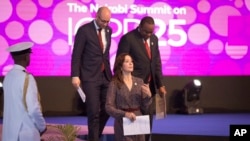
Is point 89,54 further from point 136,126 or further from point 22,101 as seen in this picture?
point 22,101

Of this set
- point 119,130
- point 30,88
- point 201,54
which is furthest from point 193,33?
point 30,88

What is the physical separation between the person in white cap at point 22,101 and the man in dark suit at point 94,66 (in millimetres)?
1969

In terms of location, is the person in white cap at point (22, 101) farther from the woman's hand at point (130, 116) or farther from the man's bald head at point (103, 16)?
the man's bald head at point (103, 16)

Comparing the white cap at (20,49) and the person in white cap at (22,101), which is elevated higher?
the white cap at (20,49)

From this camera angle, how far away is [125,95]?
5.55m

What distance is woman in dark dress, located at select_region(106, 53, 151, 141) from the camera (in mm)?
5551

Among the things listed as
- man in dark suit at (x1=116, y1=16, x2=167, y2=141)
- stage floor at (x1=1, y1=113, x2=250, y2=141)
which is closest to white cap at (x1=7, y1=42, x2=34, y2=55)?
man in dark suit at (x1=116, y1=16, x2=167, y2=141)

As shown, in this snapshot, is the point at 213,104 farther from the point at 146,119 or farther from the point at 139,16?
the point at 146,119

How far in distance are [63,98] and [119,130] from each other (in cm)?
491

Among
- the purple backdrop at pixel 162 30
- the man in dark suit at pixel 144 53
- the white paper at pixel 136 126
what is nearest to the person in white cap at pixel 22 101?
the white paper at pixel 136 126

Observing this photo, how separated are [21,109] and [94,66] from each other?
7.32 feet

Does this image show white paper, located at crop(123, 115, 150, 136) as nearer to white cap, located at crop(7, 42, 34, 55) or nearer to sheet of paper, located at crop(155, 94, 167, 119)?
sheet of paper, located at crop(155, 94, 167, 119)

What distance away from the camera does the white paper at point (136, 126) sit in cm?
538

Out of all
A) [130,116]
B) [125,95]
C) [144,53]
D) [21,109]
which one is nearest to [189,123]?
[144,53]
